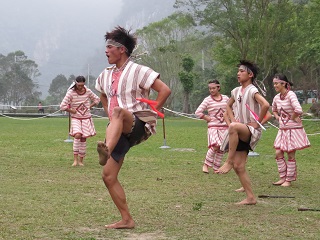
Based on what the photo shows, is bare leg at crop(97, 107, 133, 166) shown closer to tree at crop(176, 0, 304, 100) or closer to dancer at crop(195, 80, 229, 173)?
dancer at crop(195, 80, 229, 173)

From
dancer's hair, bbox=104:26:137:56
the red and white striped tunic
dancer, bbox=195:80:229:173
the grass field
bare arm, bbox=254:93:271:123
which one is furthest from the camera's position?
the red and white striped tunic

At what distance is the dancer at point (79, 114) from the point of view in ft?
43.1

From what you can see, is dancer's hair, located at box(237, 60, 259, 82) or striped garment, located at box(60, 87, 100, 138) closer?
dancer's hair, located at box(237, 60, 259, 82)

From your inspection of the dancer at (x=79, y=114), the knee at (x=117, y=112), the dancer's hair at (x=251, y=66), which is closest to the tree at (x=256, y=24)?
the dancer at (x=79, y=114)

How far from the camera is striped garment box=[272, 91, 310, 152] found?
10336mm

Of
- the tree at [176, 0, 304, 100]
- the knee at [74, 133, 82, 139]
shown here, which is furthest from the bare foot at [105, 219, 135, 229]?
the tree at [176, 0, 304, 100]

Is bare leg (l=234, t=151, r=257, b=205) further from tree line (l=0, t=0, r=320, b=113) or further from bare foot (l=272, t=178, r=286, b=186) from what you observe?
tree line (l=0, t=0, r=320, b=113)

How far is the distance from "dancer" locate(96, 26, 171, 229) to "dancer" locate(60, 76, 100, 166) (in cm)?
→ 632

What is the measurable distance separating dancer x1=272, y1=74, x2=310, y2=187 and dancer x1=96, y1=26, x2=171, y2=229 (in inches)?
160

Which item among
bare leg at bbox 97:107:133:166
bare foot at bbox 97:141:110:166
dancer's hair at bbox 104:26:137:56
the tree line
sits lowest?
bare foot at bbox 97:141:110:166

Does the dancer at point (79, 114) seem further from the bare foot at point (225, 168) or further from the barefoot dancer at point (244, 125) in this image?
the bare foot at point (225, 168)

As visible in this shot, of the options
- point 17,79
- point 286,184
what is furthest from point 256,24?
point 17,79

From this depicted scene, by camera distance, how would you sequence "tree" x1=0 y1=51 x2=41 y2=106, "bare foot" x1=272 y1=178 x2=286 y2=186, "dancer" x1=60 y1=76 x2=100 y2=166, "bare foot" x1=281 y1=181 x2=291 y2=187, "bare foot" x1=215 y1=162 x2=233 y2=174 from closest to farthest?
"bare foot" x1=215 y1=162 x2=233 y2=174, "bare foot" x1=281 y1=181 x2=291 y2=187, "bare foot" x1=272 y1=178 x2=286 y2=186, "dancer" x1=60 y1=76 x2=100 y2=166, "tree" x1=0 y1=51 x2=41 y2=106

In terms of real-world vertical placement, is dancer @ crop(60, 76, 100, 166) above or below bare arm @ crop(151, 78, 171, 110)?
below
